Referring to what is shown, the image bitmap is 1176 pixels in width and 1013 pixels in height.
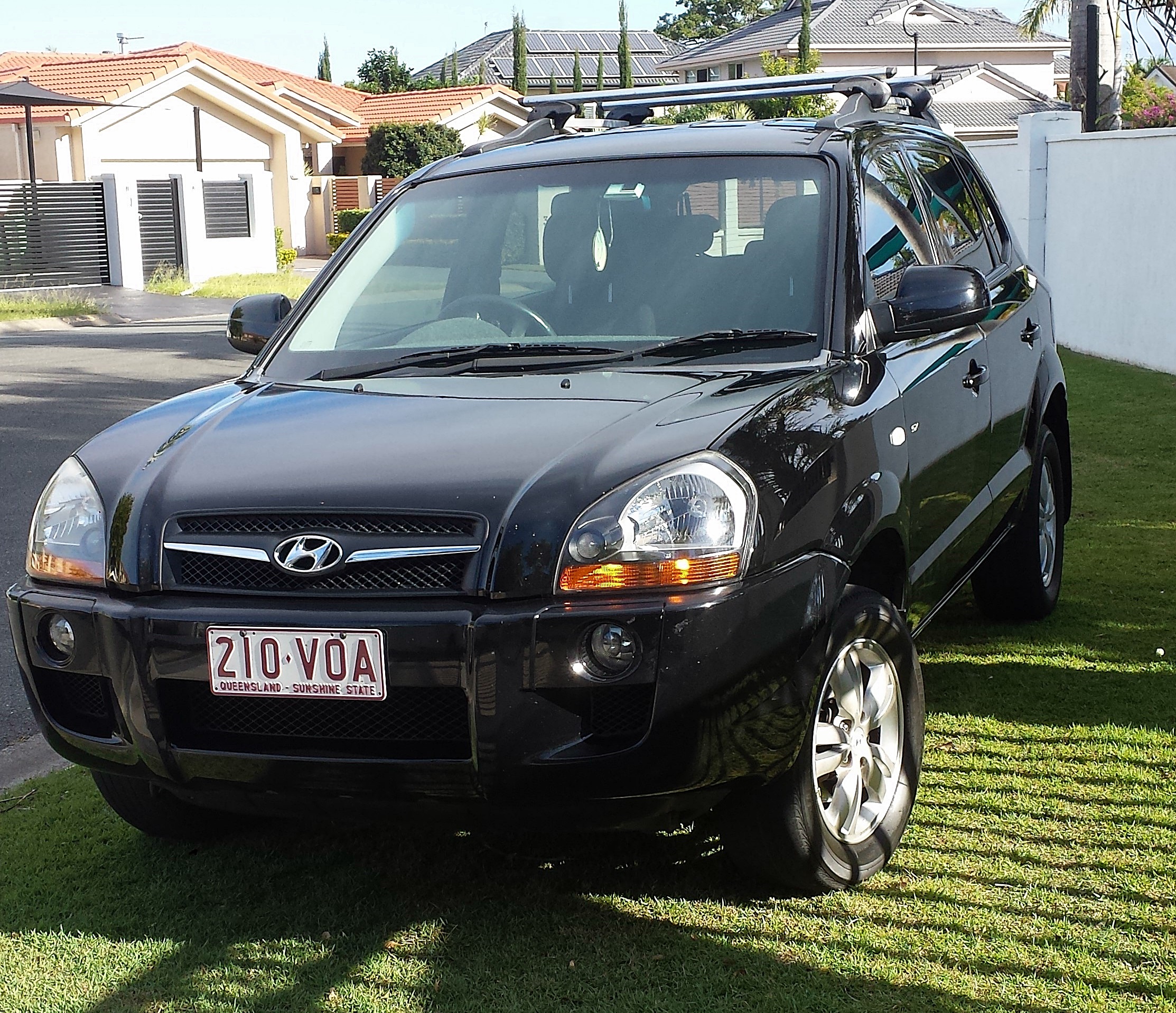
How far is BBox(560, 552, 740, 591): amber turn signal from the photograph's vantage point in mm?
3055

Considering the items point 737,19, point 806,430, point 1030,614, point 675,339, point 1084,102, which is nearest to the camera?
point 806,430

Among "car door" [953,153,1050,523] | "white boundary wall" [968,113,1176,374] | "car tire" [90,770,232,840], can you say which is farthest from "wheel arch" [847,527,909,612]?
"white boundary wall" [968,113,1176,374]

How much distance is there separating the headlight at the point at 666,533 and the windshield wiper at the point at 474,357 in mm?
937

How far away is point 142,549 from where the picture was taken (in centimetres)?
329

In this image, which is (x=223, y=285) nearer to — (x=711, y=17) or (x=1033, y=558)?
(x=1033, y=558)

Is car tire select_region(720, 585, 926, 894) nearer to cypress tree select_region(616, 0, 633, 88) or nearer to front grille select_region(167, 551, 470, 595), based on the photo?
front grille select_region(167, 551, 470, 595)

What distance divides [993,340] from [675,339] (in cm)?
148

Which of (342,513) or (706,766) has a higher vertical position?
(342,513)

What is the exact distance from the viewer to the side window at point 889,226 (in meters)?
4.30

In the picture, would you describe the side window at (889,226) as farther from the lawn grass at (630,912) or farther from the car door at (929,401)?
the lawn grass at (630,912)

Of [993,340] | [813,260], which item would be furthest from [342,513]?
[993,340]

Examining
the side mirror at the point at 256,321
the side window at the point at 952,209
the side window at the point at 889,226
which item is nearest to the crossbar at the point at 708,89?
the side window at the point at 952,209

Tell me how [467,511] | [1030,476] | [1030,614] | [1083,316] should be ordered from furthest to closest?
[1083,316], [1030,614], [1030,476], [467,511]

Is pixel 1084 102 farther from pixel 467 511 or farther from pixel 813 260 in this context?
pixel 467 511
